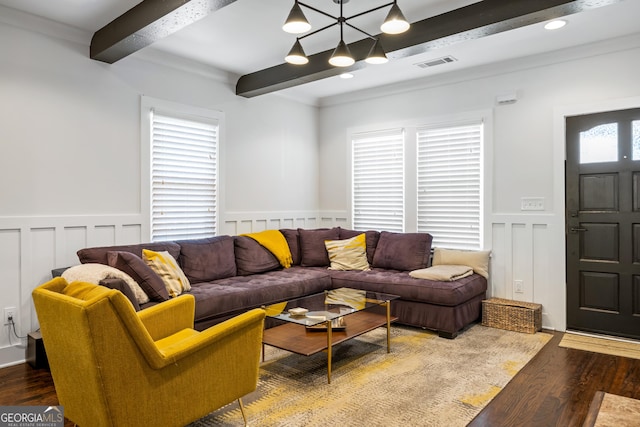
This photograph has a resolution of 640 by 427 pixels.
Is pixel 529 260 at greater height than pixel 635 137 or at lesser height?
lesser

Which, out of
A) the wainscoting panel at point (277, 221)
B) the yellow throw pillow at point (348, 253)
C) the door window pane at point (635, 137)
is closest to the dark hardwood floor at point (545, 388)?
Result: the door window pane at point (635, 137)

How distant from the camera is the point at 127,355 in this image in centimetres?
180

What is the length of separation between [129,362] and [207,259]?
7.75ft

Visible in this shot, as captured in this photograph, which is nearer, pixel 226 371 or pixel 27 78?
pixel 226 371

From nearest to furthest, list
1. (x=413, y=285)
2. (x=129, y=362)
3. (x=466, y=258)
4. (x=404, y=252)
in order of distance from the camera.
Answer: (x=129, y=362)
(x=413, y=285)
(x=466, y=258)
(x=404, y=252)

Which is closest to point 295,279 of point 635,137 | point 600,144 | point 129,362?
point 129,362

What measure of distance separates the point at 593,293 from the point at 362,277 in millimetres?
2210

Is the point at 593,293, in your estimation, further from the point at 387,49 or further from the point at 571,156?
the point at 387,49

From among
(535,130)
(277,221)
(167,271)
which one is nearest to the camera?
(167,271)

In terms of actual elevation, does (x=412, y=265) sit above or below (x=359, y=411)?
above

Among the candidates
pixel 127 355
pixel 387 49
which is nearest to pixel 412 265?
pixel 387 49

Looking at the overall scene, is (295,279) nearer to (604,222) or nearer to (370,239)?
(370,239)

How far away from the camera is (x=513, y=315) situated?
4152 mm

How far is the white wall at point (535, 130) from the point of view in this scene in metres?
3.98
